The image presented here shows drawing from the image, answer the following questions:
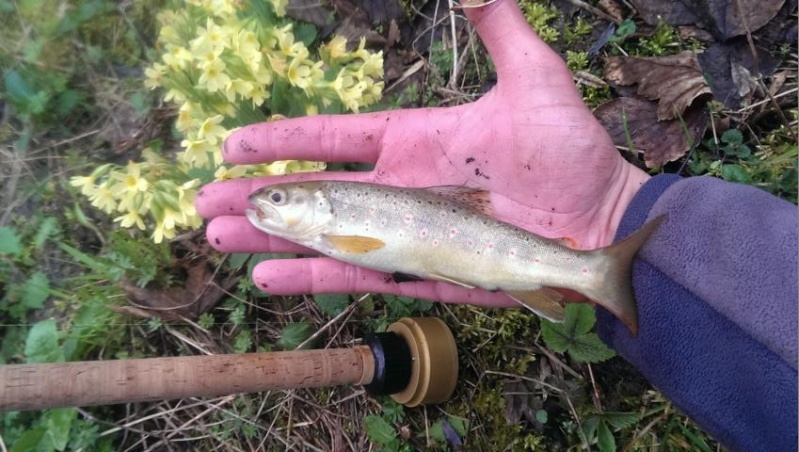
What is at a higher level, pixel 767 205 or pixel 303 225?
pixel 767 205

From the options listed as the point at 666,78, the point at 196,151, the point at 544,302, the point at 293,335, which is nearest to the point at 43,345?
the point at 293,335

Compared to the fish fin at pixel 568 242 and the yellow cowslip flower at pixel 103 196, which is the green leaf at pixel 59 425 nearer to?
the yellow cowslip flower at pixel 103 196

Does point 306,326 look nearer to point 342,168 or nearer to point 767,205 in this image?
point 342,168

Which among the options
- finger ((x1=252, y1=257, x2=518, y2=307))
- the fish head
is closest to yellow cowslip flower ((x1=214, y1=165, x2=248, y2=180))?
the fish head

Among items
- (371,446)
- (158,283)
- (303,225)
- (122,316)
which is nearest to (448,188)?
(303,225)

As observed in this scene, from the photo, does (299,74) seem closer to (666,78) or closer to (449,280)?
(449,280)
